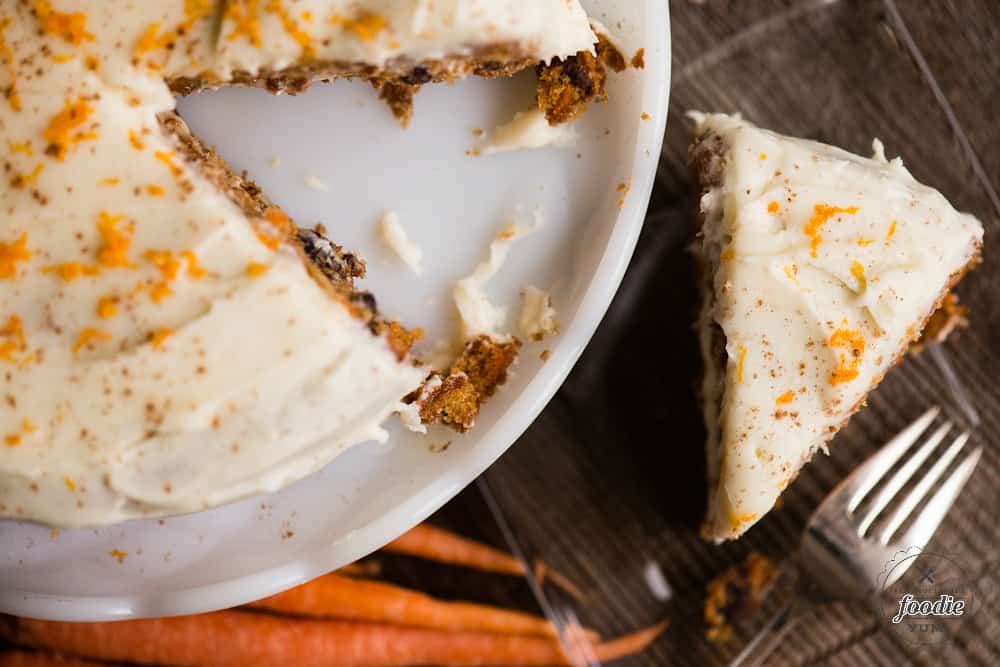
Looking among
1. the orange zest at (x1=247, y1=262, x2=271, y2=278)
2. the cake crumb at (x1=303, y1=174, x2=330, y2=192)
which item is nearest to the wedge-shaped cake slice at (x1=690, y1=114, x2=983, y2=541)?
the cake crumb at (x1=303, y1=174, x2=330, y2=192)

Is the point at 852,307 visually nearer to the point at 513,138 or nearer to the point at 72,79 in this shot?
the point at 513,138

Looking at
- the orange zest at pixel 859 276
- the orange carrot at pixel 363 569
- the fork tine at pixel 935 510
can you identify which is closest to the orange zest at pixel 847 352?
the orange zest at pixel 859 276

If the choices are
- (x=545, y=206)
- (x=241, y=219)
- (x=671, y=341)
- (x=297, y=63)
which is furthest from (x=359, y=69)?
(x=671, y=341)

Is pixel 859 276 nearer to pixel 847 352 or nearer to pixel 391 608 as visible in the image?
pixel 847 352

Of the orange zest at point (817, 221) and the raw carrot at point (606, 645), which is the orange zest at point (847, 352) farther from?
the raw carrot at point (606, 645)

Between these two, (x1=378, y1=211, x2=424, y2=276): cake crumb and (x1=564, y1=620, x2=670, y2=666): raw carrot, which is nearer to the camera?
(x1=378, y1=211, x2=424, y2=276): cake crumb

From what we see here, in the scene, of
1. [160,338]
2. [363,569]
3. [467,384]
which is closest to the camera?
[160,338]

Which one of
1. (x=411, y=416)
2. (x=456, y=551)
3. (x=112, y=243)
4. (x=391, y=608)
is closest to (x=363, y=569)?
(x=391, y=608)

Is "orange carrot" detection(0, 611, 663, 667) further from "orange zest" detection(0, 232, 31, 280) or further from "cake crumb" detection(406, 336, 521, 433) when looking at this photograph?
"orange zest" detection(0, 232, 31, 280)
